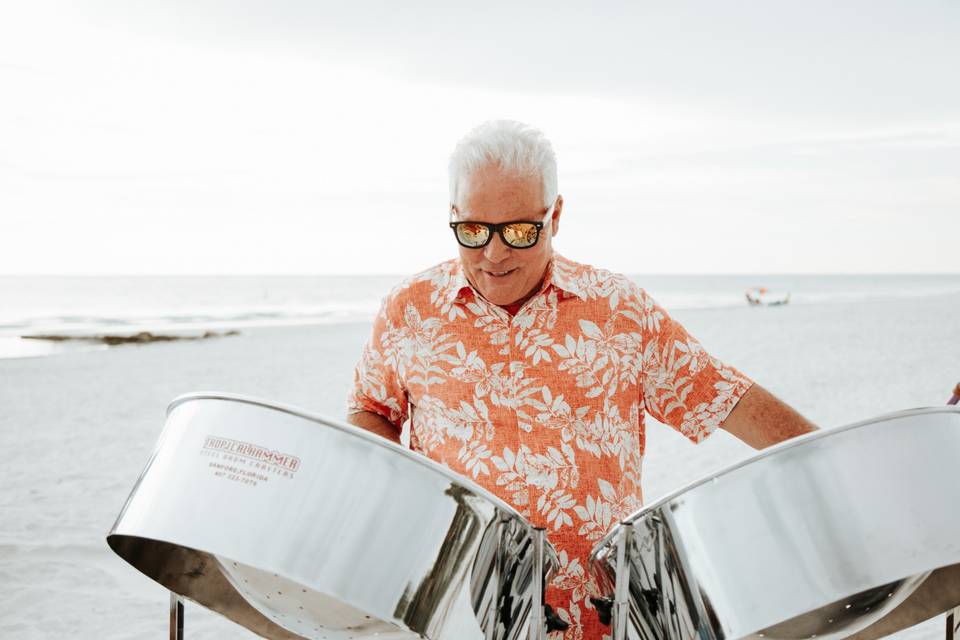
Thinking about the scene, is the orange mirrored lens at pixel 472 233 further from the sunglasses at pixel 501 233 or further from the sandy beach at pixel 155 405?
the sandy beach at pixel 155 405

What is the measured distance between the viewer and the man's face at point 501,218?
120 centimetres

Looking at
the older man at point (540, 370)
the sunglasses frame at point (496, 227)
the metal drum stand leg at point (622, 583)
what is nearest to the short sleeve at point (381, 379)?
the older man at point (540, 370)

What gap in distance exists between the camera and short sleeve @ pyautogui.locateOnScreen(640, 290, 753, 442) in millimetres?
1279

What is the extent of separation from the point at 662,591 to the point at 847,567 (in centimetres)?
21

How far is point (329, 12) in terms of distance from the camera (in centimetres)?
572

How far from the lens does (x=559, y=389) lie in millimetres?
1277

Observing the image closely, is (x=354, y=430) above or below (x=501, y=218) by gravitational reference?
below

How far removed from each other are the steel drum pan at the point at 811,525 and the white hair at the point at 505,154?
49cm

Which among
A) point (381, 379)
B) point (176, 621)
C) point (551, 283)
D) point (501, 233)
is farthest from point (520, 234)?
point (176, 621)

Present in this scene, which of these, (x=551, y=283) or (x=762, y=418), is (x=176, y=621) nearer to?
(x=551, y=283)

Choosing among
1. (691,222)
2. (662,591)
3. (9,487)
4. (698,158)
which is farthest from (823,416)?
(691,222)

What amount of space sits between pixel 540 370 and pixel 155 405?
5.65 meters

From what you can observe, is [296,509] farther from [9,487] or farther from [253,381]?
[253,381]

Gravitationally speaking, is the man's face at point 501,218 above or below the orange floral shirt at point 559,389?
above
